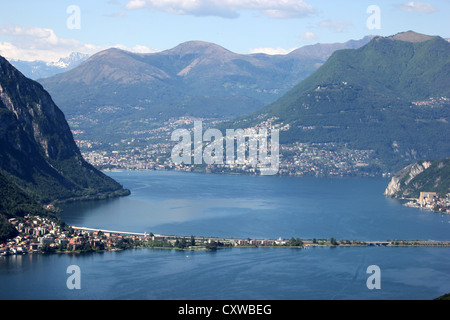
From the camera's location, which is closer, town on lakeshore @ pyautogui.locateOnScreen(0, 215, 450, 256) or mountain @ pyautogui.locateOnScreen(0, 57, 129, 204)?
town on lakeshore @ pyautogui.locateOnScreen(0, 215, 450, 256)

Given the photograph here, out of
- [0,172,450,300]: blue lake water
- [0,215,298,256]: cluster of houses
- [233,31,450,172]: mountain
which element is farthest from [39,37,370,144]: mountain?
[0,215,298,256]: cluster of houses

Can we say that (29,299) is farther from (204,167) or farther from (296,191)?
(204,167)

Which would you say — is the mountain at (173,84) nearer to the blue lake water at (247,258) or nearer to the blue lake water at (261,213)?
the blue lake water at (261,213)

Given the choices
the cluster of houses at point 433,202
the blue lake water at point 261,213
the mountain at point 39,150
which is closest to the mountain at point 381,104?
the blue lake water at point 261,213

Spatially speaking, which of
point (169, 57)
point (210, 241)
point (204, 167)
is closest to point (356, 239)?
point (210, 241)

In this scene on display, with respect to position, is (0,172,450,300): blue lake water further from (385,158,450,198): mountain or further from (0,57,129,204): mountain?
(0,57,129,204): mountain
